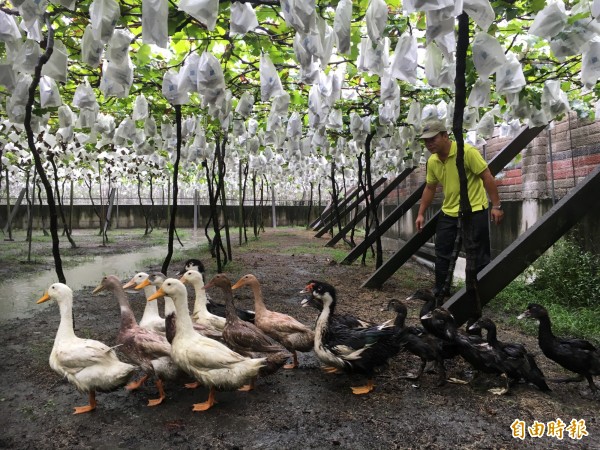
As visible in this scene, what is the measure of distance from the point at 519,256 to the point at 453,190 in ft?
4.68

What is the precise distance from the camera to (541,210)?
24.4 feet

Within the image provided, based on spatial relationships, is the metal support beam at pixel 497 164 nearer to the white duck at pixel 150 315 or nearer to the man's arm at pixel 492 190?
the man's arm at pixel 492 190

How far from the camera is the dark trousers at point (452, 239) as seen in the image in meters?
5.12

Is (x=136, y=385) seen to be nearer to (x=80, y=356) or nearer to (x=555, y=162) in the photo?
(x=80, y=356)

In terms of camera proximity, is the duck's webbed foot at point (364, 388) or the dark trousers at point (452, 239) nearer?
the duck's webbed foot at point (364, 388)

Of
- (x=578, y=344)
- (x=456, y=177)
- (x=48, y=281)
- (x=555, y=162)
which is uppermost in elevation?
(x=555, y=162)

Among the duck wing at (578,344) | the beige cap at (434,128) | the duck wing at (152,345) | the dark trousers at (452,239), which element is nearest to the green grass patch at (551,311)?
the dark trousers at (452,239)

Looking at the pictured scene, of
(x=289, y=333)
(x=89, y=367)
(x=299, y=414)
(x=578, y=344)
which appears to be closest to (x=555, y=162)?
(x=578, y=344)

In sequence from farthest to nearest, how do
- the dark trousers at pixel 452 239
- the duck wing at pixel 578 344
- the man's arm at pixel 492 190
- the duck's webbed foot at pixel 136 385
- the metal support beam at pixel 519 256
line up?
1. the dark trousers at pixel 452 239
2. the man's arm at pixel 492 190
3. the metal support beam at pixel 519 256
4. the duck's webbed foot at pixel 136 385
5. the duck wing at pixel 578 344

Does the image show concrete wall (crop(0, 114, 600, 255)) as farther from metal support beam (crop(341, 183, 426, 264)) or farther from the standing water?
the standing water

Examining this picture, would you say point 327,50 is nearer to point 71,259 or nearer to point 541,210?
point 541,210

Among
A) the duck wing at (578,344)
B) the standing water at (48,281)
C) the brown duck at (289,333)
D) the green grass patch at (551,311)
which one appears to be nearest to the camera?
the duck wing at (578,344)

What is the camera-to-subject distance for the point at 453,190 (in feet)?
17.1

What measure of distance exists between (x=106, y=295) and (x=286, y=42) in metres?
4.53
